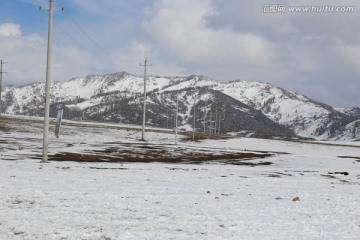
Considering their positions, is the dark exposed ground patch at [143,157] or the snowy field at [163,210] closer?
the snowy field at [163,210]

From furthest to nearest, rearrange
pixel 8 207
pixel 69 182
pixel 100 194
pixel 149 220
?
1. pixel 69 182
2. pixel 100 194
3. pixel 8 207
4. pixel 149 220

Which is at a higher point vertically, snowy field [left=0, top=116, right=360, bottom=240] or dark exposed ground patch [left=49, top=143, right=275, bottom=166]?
snowy field [left=0, top=116, right=360, bottom=240]

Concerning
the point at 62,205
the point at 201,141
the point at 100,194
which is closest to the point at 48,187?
the point at 100,194

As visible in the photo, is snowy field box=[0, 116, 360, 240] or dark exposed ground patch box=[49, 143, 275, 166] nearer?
snowy field box=[0, 116, 360, 240]

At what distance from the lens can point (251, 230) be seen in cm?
1004

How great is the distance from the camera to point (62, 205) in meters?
12.4

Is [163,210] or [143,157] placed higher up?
[163,210]

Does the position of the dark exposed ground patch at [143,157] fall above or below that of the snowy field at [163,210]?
below

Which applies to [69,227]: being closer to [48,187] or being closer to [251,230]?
[251,230]

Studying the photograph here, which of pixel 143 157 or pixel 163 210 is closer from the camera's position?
pixel 163 210

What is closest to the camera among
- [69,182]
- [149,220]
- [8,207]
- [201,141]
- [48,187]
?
[149,220]

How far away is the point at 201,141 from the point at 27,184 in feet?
222

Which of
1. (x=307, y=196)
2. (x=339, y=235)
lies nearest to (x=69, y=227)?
(x=339, y=235)

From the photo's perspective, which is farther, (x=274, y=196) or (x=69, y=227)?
(x=274, y=196)
